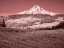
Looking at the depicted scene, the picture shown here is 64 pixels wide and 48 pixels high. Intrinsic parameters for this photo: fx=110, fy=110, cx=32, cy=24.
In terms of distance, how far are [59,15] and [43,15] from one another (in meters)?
1.65

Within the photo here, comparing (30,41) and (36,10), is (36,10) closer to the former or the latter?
(36,10)

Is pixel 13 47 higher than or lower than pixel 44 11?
lower

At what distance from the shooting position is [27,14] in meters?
10.4

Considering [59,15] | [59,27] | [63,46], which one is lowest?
[63,46]

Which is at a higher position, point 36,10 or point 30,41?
point 36,10

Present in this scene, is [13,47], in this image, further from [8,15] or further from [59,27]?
[8,15]

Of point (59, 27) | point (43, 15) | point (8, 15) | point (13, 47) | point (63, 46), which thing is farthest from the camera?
point (43, 15)

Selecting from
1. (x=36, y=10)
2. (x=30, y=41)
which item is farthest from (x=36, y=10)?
(x=30, y=41)

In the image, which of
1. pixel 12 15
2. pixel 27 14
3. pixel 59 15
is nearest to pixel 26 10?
pixel 27 14

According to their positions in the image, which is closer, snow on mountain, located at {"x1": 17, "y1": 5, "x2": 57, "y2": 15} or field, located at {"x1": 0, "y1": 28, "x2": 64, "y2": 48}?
field, located at {"x1": 0, "y1": 28, "x2": 64, "y2": 48}

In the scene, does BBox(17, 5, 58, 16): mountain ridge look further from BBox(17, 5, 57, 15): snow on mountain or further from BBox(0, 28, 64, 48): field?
BBox(0, 28, 64, 48): field

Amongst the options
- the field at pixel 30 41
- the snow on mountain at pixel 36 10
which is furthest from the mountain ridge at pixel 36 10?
the field at pixel 30 41

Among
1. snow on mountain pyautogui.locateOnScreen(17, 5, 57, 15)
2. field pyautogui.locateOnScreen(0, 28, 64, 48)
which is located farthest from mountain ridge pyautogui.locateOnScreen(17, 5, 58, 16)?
field pyautogui.locateOnScreen(0, 28, 64, 48)

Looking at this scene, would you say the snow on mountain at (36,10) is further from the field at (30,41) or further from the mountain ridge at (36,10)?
the field at (30,41)
